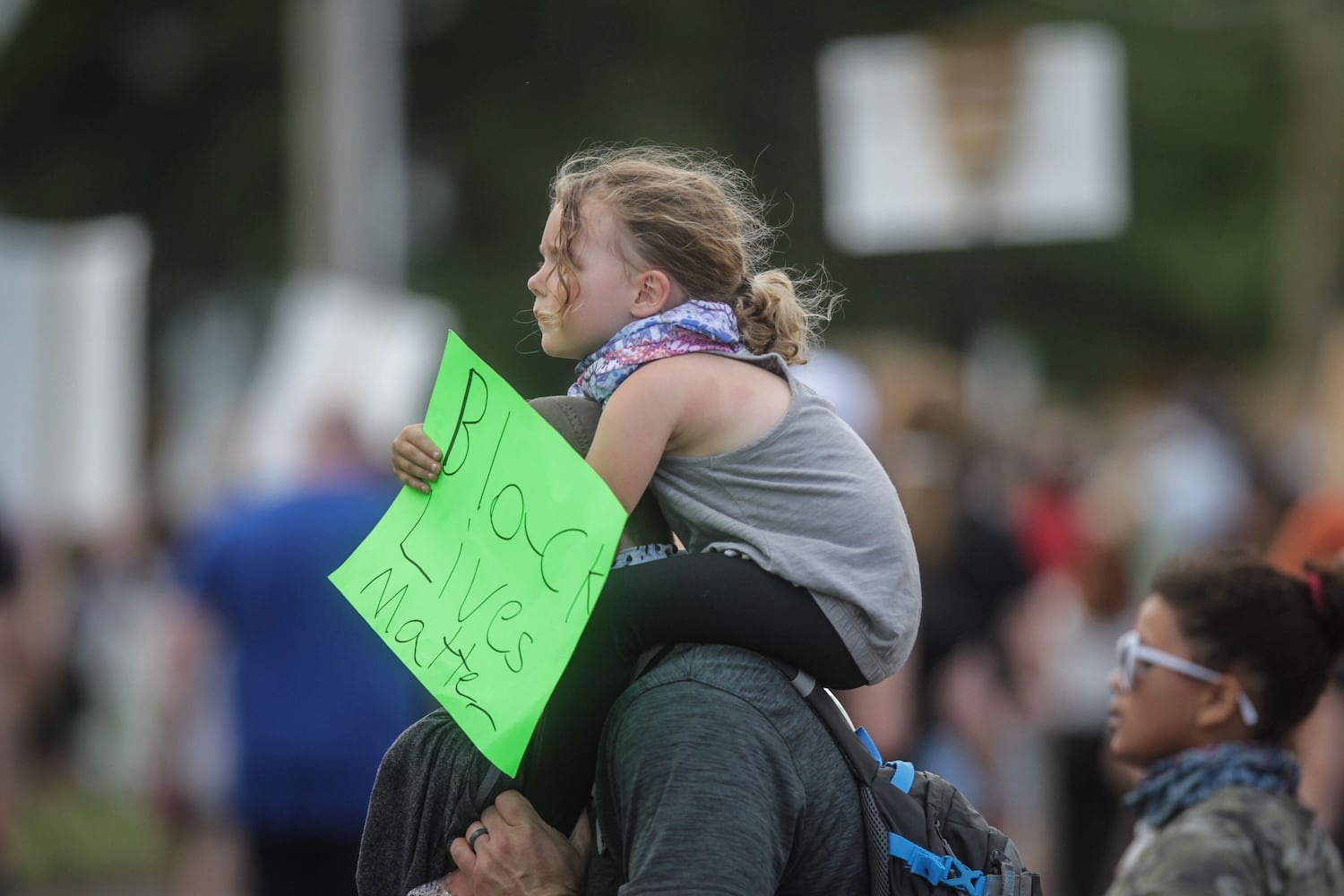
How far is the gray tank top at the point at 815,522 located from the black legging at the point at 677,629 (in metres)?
0.02

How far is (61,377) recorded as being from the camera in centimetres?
898

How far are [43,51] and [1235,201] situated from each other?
53.2ft

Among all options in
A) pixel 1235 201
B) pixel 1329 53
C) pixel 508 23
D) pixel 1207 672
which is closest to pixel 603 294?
pixel 1207 672

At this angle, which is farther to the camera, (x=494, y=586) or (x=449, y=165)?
(x=449, y=165)

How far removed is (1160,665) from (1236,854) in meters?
0.34

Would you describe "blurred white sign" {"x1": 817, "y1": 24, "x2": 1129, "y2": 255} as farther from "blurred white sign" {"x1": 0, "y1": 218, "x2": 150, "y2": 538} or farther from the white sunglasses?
the white sunglasses

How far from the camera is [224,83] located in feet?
68.9

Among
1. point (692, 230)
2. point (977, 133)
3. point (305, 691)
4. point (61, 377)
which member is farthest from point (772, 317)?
point (977, 133)

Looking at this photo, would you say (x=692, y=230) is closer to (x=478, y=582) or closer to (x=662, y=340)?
(x=662, y=340)

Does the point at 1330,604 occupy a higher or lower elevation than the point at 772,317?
lower

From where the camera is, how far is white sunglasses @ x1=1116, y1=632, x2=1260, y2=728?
2799mm

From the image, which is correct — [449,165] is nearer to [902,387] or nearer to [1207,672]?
[902,387]

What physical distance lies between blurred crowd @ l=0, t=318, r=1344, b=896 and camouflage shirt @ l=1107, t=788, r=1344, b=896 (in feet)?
3.49

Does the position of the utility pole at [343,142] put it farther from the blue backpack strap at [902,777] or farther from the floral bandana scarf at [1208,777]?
the blue backpack strap at [902,777]
